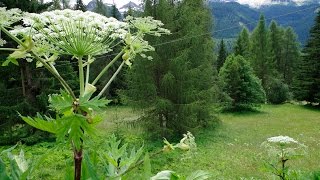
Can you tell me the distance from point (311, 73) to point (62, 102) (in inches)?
1661

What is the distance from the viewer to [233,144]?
792 inches

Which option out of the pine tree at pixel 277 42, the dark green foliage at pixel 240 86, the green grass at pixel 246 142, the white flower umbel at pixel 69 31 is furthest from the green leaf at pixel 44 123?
the pine tree at pixel 277 42

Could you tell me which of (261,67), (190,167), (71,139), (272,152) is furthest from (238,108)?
(71,139)

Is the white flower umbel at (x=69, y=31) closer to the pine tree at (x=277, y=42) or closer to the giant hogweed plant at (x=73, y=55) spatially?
the giant hogweed plant at (x=73, y=55)

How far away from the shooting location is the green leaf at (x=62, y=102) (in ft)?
3.85

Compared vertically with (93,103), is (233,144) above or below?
below

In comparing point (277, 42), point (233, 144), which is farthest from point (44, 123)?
point (277, 42)

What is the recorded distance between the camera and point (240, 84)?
121 feet

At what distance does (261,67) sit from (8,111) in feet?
138

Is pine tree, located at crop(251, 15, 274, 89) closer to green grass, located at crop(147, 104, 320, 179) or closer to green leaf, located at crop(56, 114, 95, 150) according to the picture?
green grass, located at crop(147, 104, 320, 179)

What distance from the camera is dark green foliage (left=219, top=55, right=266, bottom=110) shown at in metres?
36.8

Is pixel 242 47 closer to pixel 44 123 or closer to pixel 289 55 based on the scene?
pixel 289 55

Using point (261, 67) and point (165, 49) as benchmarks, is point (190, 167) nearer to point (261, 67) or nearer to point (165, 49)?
point (165, 49)

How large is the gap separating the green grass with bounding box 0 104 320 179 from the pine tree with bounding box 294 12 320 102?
18.4 ft
